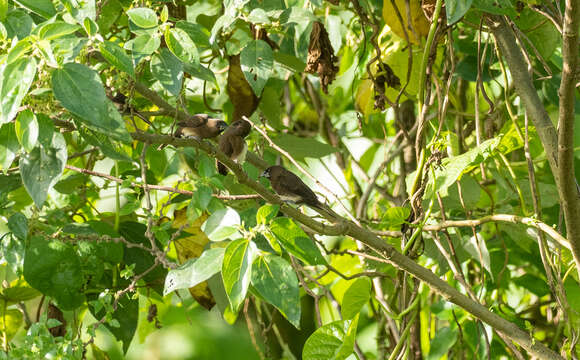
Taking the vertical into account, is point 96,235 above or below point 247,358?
below

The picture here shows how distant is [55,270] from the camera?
1450 mm

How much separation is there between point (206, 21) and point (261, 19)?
1.98 feet

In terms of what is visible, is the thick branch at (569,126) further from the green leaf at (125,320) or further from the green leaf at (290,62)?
the green leaf at (125,320)

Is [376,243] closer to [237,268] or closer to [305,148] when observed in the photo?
[237,268]

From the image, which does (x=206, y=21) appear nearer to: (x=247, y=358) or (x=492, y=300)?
(x=492, y=300)

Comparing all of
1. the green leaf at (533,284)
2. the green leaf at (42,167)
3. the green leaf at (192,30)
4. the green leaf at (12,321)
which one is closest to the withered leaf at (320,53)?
the green leaf at (192,30)

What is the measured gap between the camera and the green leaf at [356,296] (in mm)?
1386

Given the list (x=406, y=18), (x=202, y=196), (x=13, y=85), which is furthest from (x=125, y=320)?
(x=406, y=18)

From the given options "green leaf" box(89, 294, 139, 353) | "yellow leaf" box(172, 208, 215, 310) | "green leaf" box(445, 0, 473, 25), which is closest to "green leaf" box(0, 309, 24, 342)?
"green leaf" box(89, 294, 139, 353)

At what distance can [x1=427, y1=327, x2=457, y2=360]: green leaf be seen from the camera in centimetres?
179

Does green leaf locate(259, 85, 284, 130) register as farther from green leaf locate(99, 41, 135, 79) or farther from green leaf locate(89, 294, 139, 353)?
green leaf locate(99, 41, 135, 79)

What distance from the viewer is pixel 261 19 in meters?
1.32

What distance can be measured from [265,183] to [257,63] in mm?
353

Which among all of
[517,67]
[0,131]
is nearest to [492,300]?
[517,67]
